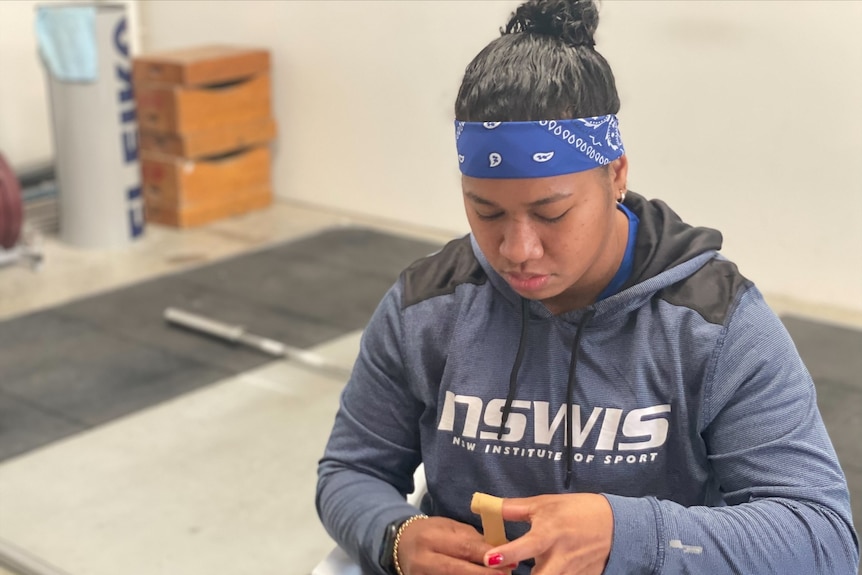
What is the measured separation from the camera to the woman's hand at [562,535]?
39.7 inches

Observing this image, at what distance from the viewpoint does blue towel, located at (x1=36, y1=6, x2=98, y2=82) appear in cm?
378

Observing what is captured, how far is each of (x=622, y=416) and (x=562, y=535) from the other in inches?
7.2

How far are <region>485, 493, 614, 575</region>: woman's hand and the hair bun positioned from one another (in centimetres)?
46

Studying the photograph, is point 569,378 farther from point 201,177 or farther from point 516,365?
point 201,177

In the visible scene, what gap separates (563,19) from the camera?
3.48 feet

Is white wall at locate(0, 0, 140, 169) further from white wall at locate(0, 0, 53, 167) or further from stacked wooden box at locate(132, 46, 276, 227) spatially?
stacked wooden box at locate(132, 46, 276, 227)

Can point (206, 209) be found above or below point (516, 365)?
below

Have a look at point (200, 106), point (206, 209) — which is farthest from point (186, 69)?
point (206, 209)

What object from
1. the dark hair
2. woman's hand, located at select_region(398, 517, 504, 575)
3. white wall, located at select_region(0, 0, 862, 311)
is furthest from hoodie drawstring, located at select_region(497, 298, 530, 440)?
white wall, located at select_region(0, 0, 862, 311)

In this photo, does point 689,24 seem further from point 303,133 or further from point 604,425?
point 303,133

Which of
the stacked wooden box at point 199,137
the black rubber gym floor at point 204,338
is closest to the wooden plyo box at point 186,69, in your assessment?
the stacked wooden box at point 199,137

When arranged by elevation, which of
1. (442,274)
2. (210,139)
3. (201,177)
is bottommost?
(201,177)

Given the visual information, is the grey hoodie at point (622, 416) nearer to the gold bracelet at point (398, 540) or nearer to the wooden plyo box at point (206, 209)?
the gold bracelet at point (398, 540)

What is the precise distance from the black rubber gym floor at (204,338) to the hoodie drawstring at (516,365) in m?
1.24
